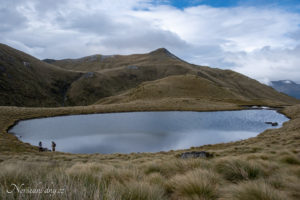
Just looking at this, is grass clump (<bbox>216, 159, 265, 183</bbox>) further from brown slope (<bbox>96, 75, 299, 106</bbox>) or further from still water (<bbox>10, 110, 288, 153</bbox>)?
brown slope (<bbox>96, 75, 299, 106</bbox>)

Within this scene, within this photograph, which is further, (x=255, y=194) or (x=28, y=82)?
(x=28, y=82)

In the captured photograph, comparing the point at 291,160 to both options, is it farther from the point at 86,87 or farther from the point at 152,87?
the point at 86,87

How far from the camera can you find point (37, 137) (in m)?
28.3

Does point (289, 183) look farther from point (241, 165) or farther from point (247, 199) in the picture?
point (247, 199)

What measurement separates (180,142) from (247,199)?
72.3 ft

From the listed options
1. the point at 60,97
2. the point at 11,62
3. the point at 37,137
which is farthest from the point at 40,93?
the point at 37,137

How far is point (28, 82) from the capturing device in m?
113

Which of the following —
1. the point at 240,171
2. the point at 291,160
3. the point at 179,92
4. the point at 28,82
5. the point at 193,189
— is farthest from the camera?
the point at 28,82

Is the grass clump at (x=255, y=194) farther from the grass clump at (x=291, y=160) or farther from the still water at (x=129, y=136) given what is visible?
the still water at (x=129, y=136)

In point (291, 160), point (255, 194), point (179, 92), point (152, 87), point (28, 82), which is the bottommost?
point (291, 160)

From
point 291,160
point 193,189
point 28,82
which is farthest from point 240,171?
point 28,82

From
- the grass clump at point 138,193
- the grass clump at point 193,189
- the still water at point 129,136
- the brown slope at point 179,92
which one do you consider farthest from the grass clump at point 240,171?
the brown slope at point 179,92

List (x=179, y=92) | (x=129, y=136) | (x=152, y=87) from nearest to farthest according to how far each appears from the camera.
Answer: (x=129, y=136), (x=179, y=92), (x=152, y=87)

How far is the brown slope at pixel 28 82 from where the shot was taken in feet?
328
